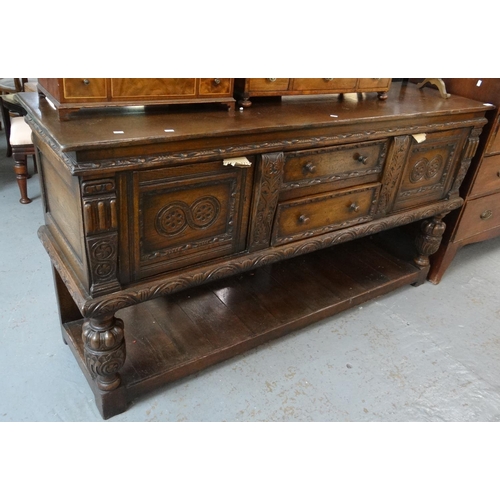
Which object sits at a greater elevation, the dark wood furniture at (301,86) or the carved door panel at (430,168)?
the dark wood furniture at (301,86)

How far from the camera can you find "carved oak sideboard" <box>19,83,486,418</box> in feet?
4.19

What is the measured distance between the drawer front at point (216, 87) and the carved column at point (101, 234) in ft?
1.55

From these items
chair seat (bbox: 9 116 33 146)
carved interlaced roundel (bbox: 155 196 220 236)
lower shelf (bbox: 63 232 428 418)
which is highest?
carved interlaced roundel (bbox: 155 196 220 236)

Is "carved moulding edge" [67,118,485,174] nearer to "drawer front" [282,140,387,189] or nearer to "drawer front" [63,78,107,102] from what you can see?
"drawer front" [282,140,387,189]

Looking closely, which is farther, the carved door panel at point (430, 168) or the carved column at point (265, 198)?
the carved door panel at point (430, 168)

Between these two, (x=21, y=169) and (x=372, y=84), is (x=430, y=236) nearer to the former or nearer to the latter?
(x=372, y=84)

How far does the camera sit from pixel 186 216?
1.42 m

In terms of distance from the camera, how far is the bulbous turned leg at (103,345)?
4.68 feet

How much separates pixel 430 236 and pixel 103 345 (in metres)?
1.68

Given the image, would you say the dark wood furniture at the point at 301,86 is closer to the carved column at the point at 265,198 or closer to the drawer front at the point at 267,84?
the drawer front at the point at 267,84

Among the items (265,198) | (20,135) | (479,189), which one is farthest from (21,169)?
(479,189)

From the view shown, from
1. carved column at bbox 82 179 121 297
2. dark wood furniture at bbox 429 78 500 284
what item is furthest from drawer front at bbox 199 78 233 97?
dark wood furniture at bbox 429 78 500 284

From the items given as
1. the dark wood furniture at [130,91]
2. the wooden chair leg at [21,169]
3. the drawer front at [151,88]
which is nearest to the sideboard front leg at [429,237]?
the dark wood furniture at [130,91]

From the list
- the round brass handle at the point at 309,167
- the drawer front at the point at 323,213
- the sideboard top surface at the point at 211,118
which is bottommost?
the drawer front at the point at 323,213
